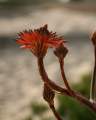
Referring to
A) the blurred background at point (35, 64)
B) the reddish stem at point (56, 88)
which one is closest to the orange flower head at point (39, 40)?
the reddish stem at point (56, 88)

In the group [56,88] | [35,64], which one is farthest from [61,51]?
[35,64]

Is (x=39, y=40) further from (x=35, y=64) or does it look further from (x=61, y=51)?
(x=35, y=64)

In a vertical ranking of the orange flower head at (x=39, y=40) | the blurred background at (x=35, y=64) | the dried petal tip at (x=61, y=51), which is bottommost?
the blurred background at (x=35, y=64)

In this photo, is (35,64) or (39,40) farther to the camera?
(35,64)

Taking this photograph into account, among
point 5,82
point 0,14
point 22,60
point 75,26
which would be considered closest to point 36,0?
point 0,14

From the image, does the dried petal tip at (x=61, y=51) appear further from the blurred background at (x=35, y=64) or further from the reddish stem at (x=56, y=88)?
the blurred background at (x=35, y=64)

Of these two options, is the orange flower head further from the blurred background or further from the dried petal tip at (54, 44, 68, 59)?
the blurred background

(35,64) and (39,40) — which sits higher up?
(39,40)
